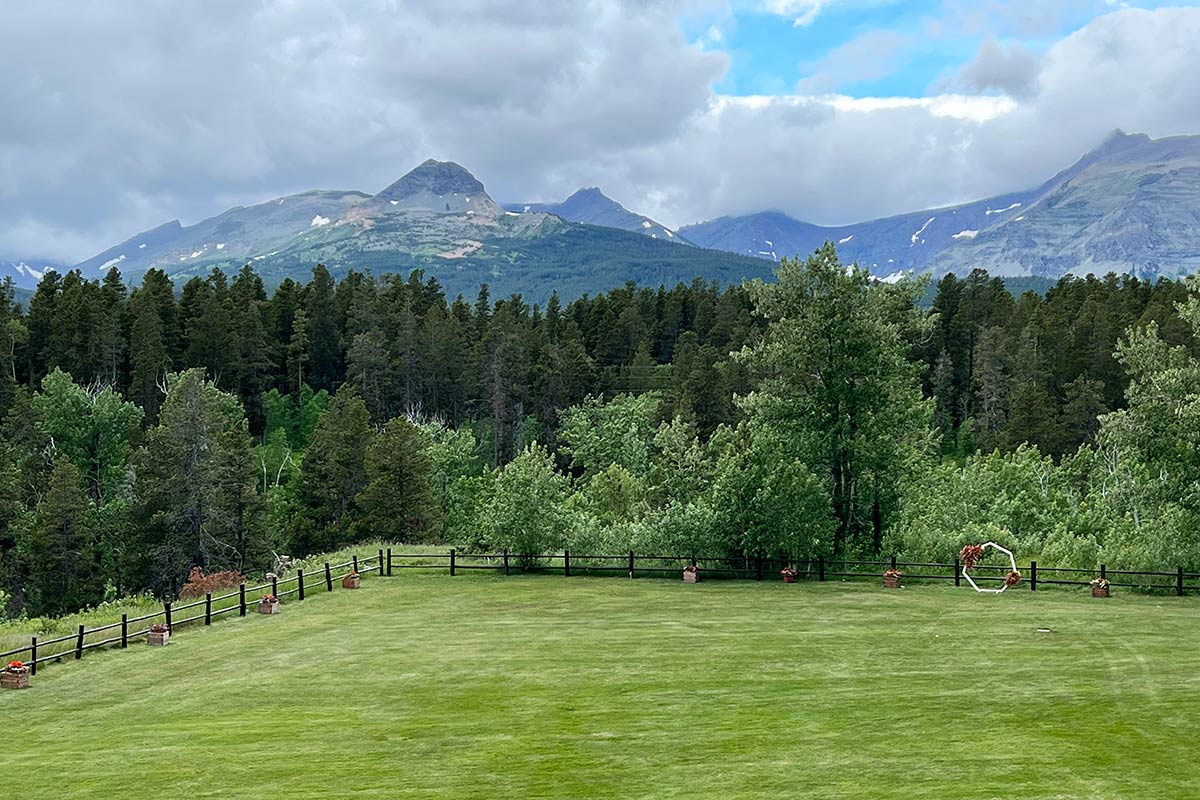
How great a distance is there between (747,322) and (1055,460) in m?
45.4

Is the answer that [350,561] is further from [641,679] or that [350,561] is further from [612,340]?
[612,340]

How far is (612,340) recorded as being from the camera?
133 m

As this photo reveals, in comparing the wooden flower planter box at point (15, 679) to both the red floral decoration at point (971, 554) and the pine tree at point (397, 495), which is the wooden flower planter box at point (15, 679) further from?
the pine tree at point (397, 495)

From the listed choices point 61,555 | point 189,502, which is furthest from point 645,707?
point 61,555

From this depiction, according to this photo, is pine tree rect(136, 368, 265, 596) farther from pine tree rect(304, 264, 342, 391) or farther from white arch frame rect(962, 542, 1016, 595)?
pine tree rect(304, 264, 342, 391)

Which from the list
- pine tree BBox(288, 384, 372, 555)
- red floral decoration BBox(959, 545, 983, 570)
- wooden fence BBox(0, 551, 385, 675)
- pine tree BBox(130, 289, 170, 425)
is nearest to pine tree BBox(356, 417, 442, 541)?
pine tree BBox(288, 384, 372, 555)

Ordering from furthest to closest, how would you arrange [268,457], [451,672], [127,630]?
[268,457], [127,630], [451,672]

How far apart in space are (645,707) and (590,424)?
3343 inches

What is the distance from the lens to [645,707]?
2008 cm

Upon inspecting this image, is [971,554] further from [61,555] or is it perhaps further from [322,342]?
[322,342]

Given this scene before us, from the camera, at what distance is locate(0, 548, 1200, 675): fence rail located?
30.0 meters

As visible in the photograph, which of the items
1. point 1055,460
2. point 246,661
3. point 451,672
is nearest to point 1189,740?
point 451,672

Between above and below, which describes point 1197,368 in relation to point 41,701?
above

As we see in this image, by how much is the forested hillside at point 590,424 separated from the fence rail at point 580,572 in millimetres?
1014
